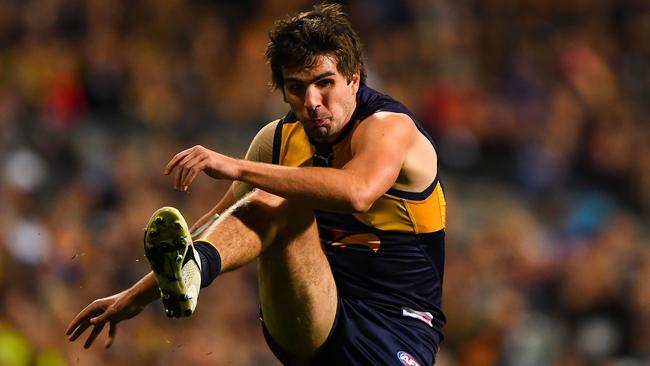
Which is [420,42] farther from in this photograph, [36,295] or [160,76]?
[36,295]

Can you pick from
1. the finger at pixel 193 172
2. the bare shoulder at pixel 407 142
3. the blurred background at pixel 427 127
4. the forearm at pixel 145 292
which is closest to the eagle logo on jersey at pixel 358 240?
the bare shoulder at pixel 407 142

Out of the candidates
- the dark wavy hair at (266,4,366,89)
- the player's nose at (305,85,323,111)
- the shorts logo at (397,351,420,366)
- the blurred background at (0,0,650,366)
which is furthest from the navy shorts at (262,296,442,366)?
the blurred background at (0,0,650,366)

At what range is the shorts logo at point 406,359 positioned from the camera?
5.97 m

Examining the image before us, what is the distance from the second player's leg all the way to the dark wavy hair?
573mm

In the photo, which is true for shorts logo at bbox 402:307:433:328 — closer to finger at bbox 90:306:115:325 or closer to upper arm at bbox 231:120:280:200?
upper arm at bbox 231:120:280:200

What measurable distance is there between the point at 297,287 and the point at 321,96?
32.7 inches

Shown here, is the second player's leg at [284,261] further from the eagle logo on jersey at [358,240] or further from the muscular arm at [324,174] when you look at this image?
the muscular arm at [324,174]

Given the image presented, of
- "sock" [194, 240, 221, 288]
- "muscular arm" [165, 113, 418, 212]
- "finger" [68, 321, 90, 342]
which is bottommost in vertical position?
"finger" [68, 321, 90, 342]

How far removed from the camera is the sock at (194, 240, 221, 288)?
17.8 feet

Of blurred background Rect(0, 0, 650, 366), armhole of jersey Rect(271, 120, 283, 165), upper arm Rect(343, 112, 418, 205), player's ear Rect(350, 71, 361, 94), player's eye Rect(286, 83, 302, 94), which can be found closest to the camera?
upper arm Rect(343, 112, 418, 205)

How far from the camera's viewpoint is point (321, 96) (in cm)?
565

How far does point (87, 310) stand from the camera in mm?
5840

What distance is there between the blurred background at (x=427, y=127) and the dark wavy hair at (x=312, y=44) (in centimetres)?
335

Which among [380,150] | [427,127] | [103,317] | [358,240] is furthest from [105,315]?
[427,127]
